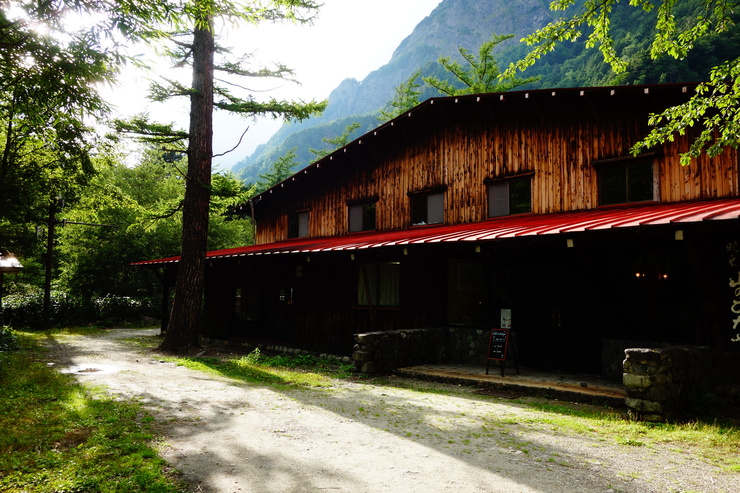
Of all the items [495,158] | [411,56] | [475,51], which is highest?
[411,56]

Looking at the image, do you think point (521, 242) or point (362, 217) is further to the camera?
point (362, 217)

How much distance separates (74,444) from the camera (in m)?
4.91

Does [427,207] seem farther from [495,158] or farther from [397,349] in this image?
[397,349]

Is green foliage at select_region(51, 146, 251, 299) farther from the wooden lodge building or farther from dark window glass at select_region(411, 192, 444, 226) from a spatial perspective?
dark window glass at select_region(411, 192, 444, 226)

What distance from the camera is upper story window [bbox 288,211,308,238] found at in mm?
19047

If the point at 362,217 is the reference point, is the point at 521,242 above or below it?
below

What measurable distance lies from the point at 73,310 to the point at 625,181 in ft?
81.6

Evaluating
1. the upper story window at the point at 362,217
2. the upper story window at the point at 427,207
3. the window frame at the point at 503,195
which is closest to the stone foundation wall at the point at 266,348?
the upper story window at the point at 362,217

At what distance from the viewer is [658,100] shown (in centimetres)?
1070

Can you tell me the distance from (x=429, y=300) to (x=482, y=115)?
609 centimetres

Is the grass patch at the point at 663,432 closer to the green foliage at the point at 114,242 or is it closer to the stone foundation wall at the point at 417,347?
the stone foundation wall at the point at 417,347

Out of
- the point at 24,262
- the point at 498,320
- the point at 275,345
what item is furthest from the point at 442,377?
the point at 24,262

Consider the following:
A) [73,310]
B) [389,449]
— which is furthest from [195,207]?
[73,310]

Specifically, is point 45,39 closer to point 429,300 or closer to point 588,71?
point 429,300
